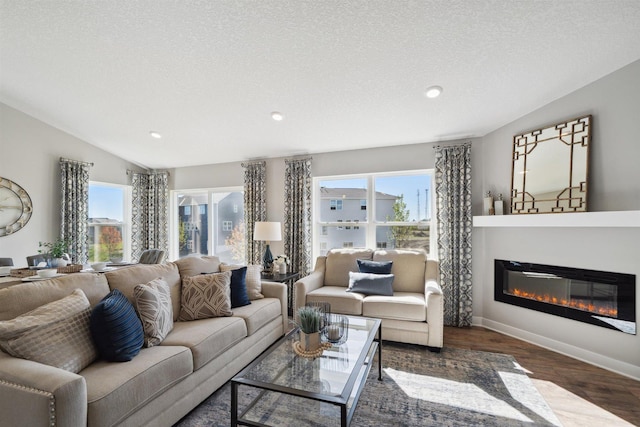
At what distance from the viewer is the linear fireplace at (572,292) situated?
257cm

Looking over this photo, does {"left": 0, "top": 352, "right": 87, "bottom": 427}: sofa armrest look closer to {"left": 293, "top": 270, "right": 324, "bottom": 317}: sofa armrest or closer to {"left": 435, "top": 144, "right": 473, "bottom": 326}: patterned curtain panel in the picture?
{"left": 293, "top": 270, "right": 324, "bottom": 317}: sofa armrest

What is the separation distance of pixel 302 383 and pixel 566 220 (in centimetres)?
282

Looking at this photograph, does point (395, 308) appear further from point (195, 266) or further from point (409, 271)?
point (195, 266)

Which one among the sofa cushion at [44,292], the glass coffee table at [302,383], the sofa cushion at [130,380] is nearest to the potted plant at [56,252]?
the sofa cushion at [44,292]

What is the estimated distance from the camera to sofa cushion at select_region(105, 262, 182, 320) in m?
2.17

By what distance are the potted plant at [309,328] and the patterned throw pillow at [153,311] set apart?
1006mm

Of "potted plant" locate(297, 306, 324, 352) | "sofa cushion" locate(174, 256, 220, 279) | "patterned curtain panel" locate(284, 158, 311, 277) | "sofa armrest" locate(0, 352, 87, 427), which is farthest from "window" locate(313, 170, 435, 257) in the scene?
"sofa armrest" locate(0, 352, 87, 427)

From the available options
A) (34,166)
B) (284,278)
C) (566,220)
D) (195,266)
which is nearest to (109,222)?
(34,166)

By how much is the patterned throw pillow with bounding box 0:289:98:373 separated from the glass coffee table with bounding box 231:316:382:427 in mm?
891

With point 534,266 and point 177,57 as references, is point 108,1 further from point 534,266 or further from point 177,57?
point 534,266

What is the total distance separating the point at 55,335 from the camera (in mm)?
1571

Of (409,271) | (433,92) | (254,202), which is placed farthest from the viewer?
(254,202)

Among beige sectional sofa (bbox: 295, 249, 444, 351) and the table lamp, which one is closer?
beige sectional sofa (bbox: 295, 249, 444, 351)

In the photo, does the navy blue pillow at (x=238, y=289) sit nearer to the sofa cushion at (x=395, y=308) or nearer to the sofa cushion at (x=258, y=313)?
the sofa cushion at (x=258, y=313)
